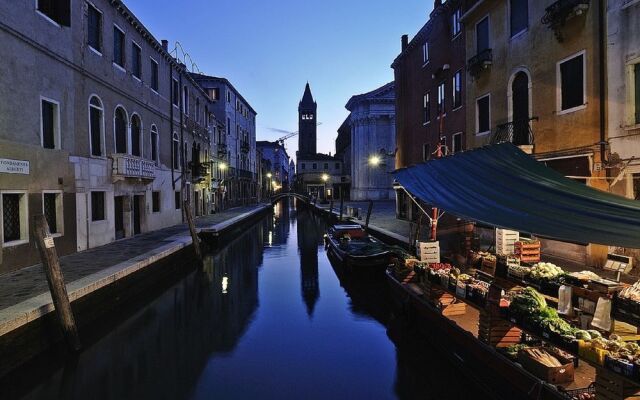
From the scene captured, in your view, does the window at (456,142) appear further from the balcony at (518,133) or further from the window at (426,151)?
the balcony at (518,133)

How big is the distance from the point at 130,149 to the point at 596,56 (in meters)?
18.3

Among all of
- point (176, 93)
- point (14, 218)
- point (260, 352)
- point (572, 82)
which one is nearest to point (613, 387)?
point (260, 352)

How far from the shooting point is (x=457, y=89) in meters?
20.2

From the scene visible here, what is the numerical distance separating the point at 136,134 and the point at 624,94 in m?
19.5

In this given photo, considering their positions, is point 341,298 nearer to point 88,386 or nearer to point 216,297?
point 216,297

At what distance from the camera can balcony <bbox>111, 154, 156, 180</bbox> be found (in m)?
17.7

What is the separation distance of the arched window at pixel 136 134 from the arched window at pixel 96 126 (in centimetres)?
334

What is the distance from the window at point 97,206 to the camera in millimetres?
16369

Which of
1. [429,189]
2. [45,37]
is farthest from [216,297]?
[45,37]

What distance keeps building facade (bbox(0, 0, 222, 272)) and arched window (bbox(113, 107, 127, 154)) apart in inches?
1.8

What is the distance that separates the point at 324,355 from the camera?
8.80 metres

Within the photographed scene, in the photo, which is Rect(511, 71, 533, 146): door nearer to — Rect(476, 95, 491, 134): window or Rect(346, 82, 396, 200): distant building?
Rect(476, 95, 491, 134): window

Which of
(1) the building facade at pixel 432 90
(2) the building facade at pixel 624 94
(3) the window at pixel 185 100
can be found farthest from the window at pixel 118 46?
(2) the building facade at pixel 624 94

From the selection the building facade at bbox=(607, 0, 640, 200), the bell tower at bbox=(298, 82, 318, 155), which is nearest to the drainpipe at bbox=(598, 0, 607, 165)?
the building facade at bbox=(607, 0, 640, 200)
